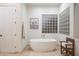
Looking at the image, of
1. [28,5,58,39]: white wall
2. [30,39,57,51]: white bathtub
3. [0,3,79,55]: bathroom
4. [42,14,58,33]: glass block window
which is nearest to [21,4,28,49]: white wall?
[0,3,79,55]: bathroom

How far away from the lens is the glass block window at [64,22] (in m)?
4.55

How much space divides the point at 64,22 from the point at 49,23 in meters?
0.86

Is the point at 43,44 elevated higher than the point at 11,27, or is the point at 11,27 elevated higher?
the point at 11,27

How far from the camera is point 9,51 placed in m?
4.79

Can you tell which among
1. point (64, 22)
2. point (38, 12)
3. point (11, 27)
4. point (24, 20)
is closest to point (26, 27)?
point (24, 20)

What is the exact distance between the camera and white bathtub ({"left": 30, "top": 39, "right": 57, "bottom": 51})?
5277 mm

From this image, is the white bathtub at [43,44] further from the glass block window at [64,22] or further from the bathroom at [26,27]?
the glass block window at [64,22]

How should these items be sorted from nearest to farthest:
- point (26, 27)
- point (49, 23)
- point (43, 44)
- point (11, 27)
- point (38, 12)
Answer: point (11, 27)
point (26, 27)
point (38, 12)
point (43, 44)
point (49, 23)

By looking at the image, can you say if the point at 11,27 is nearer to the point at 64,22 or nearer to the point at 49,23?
the point at 49,23

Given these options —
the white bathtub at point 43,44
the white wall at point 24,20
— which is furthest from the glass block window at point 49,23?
the white wall at point 24,20

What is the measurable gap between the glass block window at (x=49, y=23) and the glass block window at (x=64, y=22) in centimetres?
28

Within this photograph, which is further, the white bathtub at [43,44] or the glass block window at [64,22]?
the white bathtub at [43,44]

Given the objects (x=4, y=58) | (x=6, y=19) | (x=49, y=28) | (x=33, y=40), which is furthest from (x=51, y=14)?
(x=4, y=58)

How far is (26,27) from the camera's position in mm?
5125
